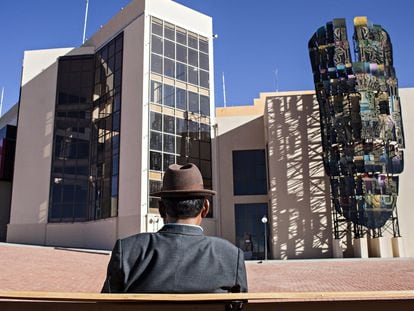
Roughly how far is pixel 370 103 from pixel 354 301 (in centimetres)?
2591

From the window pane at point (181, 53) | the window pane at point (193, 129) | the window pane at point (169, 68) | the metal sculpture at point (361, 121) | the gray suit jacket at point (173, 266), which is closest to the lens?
the gray suit jacket at point (173, 266)

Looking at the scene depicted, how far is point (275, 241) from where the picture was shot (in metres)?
27.4

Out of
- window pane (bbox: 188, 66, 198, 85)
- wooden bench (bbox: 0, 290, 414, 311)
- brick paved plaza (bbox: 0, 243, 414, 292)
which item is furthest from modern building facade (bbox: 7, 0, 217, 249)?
wooden bench (bbox: 0, 290, 414, 311)

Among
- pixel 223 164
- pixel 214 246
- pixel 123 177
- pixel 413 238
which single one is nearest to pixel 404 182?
pixel 413 238

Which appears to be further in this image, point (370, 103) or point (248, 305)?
point (370, 103)

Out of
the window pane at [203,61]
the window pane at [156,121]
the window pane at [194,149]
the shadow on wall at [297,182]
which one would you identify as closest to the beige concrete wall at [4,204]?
the window pane at [156,121]

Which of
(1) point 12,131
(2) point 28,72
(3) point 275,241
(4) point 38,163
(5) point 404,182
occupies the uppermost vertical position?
(2) point 28,72

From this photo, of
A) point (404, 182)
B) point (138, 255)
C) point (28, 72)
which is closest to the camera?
point (138, 255)

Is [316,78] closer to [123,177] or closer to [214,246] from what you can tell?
[123,177]

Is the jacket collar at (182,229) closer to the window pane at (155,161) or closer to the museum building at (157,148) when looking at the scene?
the museum building at (157,148)

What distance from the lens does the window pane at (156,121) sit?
28.6 m

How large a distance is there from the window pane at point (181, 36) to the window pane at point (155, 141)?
7.40m

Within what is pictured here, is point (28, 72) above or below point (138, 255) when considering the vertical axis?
above

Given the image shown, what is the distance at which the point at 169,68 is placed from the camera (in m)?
30.4
